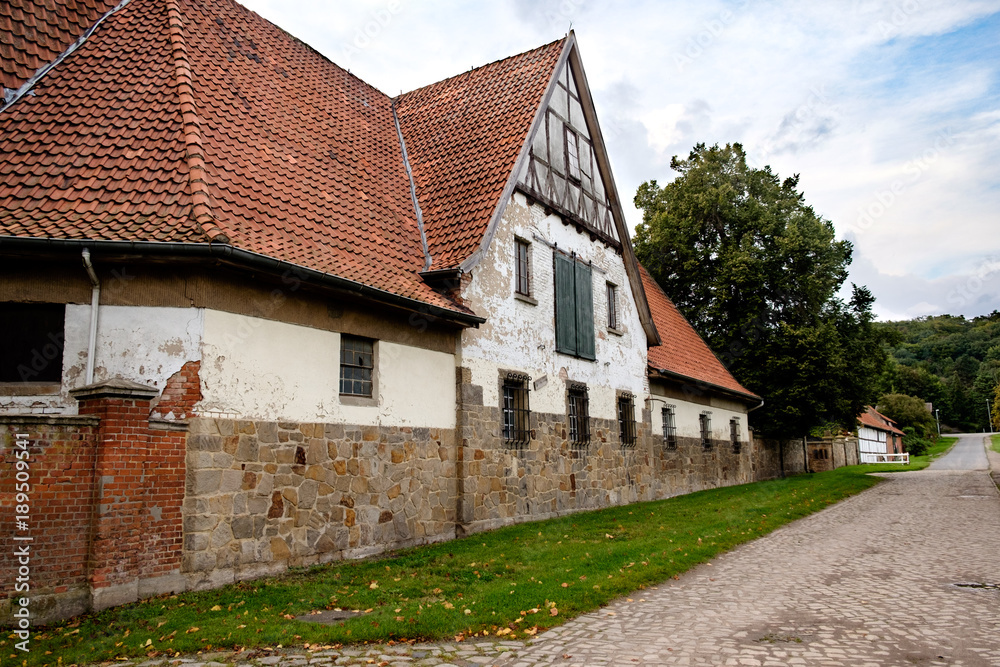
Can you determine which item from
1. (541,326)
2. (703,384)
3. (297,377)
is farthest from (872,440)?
(297,377)

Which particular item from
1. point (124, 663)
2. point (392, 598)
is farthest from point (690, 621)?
point (124, 663)

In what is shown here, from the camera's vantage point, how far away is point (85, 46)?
1114 centimetres

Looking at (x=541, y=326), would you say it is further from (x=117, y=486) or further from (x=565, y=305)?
(x=117, y=486)

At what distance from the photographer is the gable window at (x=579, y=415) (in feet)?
51.6

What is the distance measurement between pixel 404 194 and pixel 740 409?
17.3m

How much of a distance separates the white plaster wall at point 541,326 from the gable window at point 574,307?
0.22m

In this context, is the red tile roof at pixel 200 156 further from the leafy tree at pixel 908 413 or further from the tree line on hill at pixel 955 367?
the tree line on hill at pixel 955 367

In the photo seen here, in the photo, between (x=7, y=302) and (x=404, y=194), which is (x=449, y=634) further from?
(x=404, y=194)

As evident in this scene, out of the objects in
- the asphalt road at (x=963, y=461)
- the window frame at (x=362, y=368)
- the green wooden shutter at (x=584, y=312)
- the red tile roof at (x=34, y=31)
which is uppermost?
the red tile roof at (x=34, y=31)

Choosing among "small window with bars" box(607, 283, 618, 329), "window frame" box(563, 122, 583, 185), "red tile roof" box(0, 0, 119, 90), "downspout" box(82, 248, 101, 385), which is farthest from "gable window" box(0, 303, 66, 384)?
"small window with bars" box(607, 283, 618, 329)

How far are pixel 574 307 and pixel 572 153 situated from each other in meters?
3.65

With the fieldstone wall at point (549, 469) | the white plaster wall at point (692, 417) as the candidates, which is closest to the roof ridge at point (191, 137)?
the fieldstone wall at point (549, 469)

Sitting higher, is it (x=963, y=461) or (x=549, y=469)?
(x=549, y=469)

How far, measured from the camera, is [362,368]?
34.6 ft
